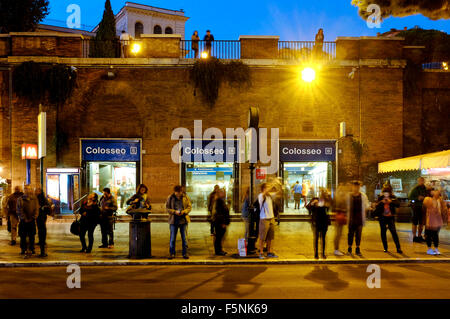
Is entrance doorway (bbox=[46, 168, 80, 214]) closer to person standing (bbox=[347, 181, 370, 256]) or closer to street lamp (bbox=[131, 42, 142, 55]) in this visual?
street lamp (bbox=[131, 42, 142, 55])

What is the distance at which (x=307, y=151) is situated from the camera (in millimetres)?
20922

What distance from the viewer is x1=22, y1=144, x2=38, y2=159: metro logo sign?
18.5 m

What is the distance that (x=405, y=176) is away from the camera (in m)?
Answer: 20.9

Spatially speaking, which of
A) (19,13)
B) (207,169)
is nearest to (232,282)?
(207,169)

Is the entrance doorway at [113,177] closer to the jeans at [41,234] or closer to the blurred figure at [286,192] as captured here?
the blurred figure at [286,192]

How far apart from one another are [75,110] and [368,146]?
49.5 ft

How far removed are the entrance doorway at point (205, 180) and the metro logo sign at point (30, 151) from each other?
23.6 feet

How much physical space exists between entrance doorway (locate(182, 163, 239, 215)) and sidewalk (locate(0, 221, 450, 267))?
17.1 feet

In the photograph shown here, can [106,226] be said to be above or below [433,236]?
above

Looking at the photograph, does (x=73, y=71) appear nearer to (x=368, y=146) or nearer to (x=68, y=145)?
(x=68, y=145)

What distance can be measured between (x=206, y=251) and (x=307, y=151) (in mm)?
11091

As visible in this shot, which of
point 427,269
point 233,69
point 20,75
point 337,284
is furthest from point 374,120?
point 20,75

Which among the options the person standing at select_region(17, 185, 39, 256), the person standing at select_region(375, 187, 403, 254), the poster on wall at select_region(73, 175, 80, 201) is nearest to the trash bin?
the person standing at select_region(17, 185, 39, 256)

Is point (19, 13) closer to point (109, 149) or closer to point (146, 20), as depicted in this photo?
point (109, 149)
